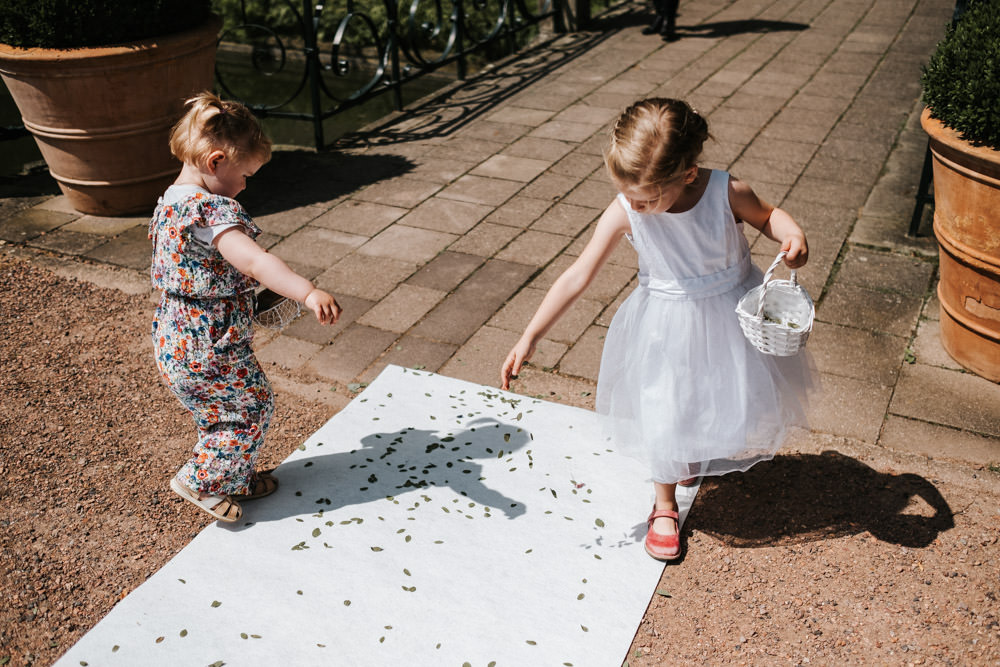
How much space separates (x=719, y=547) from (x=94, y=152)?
175 inches

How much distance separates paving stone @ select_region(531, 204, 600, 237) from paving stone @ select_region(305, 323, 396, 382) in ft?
4.89

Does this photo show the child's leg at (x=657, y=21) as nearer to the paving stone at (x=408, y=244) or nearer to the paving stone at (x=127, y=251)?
the paving stone at (x=408, y=244)

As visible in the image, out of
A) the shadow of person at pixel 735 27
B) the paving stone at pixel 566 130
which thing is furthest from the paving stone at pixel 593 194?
the shadow of person at pixel 735 27

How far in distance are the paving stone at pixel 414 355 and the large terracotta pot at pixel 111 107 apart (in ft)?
7.96

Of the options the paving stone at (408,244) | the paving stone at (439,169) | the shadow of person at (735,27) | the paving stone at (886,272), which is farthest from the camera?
the shadow of person at (735,27)

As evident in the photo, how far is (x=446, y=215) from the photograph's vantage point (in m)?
5.55

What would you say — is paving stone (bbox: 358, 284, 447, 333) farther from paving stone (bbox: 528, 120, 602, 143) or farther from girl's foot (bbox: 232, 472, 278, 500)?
paving stone (bbox: 528, 120, 602, 143)

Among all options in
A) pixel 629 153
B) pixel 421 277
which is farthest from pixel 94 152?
pixel 629 153

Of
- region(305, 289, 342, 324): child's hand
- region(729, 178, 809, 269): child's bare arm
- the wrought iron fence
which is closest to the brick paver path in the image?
the wrought iron fence

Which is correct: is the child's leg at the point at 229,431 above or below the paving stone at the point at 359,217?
above

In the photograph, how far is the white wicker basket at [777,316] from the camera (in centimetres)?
247

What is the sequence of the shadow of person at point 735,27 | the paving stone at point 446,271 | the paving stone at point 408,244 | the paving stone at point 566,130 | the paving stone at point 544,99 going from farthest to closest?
the shadow of person at point 735,27
the paving stone at point 544,99
the paving stone at point 566,130
the paving stone at point 408,244
the paving stone at point 446,271

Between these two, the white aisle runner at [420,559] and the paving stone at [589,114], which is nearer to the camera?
the white aisle runner at [420,559]

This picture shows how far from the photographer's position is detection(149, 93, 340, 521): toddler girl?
2686mm
